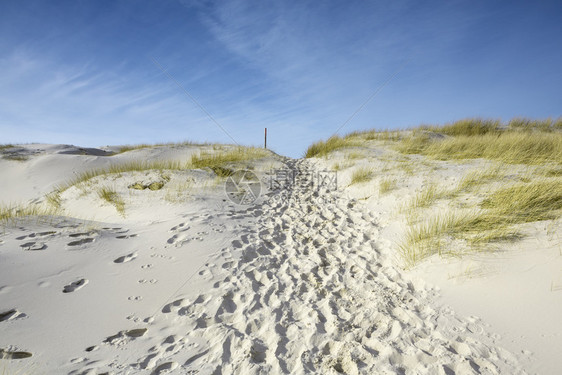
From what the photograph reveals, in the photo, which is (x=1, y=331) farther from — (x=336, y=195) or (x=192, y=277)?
(x=336, y=195)

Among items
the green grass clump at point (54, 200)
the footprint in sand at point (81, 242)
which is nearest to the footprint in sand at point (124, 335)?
the footprint in sand at point (81, 242)

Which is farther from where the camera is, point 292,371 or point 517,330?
point 517,330

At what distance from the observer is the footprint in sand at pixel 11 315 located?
2598 mm

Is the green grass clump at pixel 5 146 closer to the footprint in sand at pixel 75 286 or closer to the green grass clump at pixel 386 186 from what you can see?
the footprint in sand at pixel 75 286

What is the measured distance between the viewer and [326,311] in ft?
10.0

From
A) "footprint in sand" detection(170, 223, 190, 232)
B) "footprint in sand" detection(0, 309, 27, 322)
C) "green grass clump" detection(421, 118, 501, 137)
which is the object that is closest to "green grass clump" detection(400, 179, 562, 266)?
"footprint in sand" detection(170, 223, 190, 232)

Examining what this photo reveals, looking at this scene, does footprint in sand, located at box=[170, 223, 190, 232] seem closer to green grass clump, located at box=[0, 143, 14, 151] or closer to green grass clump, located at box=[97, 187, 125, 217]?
green grass clump, located at box=[97, 187, 125, 217]

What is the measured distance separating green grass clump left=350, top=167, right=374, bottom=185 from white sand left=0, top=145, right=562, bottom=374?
2.50 meters

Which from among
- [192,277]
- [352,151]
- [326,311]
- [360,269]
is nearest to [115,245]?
[192,277]

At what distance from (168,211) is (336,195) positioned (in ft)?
13.6

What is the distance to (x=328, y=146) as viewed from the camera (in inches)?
516

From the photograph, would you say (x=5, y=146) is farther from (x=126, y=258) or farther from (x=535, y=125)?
(x=535, y=125)

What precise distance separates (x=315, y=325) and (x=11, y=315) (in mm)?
2919
